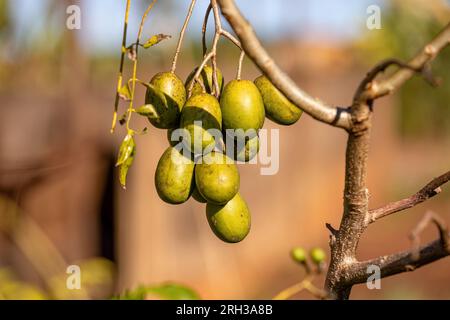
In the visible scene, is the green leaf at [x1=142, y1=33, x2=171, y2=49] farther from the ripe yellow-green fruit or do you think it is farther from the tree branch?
the tree branch

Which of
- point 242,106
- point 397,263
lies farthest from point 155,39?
point 397,263

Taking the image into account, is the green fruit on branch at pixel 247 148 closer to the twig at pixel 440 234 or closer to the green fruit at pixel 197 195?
the green fruit at pixel 197 195

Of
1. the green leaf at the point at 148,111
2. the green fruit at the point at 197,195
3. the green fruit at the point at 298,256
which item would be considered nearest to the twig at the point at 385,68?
the green leaf at the point at 148,111

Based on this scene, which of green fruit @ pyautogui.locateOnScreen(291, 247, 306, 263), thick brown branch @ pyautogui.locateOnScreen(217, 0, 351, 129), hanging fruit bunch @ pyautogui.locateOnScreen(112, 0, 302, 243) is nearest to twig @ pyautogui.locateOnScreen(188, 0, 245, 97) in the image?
hanging fruit bunch @ pyautogui.locateOnScreen(112, 0, 302, 243)

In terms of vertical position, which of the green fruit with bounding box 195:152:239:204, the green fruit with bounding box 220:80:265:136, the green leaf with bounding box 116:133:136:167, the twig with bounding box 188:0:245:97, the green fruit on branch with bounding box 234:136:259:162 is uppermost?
the twig with bounding box 188:0:245:97

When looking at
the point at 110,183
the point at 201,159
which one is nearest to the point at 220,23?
the point at 201,159

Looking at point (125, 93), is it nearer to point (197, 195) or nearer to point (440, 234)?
point (197, 195)

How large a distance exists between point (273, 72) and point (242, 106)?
333mm

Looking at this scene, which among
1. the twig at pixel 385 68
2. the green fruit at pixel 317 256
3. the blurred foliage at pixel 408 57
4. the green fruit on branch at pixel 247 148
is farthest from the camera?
the blurred foliage at pixel 408 57

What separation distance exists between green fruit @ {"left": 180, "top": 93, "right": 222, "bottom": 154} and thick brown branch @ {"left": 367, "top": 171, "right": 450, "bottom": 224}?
0.38 m

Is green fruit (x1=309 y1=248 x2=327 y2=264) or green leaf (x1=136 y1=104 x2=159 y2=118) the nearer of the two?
green leaf (x1=136 y1=104 x2=159 y2=118)

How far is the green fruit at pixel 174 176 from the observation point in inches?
53.9

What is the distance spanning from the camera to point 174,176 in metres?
1.37

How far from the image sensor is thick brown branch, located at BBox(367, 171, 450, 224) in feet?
3.84
